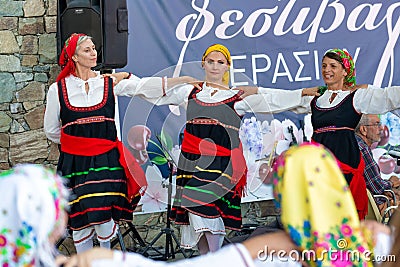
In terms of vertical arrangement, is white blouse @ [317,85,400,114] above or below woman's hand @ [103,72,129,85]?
below

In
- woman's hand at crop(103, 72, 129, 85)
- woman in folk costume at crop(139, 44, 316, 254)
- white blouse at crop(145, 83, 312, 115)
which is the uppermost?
woman's hand at crop(103, 72, 129, 85)

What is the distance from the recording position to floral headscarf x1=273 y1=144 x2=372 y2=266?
6.11 feet

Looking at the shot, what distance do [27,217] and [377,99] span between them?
290cm

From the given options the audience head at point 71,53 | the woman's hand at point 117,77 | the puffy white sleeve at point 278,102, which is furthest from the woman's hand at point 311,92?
the audience head at point 71,53

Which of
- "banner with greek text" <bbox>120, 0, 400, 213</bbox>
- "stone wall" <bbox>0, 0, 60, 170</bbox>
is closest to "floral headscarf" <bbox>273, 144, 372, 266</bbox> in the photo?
"banner with greek text" <bbox>120, 0, 400, 213</bbox>

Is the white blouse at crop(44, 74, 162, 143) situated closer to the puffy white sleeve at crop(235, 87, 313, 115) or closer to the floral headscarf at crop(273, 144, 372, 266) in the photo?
the puffy white sleeve at crop(235, 87, 313, 115)

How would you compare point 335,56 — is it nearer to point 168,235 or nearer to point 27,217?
point 168,235

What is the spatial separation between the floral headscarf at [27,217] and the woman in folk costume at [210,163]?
8.32 ft

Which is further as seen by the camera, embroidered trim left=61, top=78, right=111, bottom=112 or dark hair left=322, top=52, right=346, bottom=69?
dark hair left=322, top=52, right=346, bottom=69

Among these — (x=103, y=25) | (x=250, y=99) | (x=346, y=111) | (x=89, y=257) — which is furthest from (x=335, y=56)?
(x=89, y=257)

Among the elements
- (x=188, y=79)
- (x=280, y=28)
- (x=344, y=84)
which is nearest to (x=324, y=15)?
(x=280, y=28)

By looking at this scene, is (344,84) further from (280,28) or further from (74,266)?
(74,266)

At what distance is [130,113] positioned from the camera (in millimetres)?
4891

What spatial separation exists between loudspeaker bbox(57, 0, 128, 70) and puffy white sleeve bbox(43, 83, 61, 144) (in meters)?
0.52
